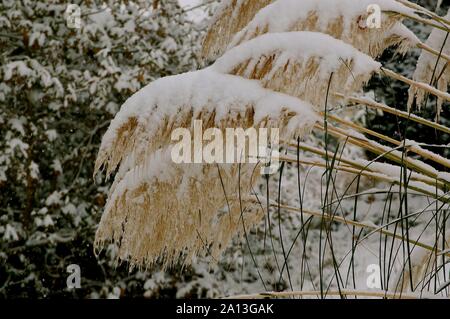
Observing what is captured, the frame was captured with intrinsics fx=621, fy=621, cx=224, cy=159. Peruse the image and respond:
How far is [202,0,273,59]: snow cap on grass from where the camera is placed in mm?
1228

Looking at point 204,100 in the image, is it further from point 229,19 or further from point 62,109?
point 62,109

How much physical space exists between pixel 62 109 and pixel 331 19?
11.2 feet

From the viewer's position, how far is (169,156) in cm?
100

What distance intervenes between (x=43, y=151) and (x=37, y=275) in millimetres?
818

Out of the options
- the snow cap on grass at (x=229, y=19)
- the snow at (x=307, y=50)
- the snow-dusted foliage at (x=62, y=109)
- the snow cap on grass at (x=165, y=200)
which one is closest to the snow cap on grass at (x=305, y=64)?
the snow at (x=307, y=50)

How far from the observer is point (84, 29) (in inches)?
150

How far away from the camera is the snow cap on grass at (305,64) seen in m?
0.86

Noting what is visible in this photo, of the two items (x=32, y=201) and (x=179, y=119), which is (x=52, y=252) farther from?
(x=179, y=119)

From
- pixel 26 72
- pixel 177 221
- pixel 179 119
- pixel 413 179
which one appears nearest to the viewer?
pixel 179 119

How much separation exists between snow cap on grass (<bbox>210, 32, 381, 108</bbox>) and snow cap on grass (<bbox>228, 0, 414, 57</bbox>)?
0.15ft

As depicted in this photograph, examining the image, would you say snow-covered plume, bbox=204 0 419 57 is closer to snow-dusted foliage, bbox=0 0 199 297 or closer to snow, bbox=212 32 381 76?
snow, bbox=212 32 381 76

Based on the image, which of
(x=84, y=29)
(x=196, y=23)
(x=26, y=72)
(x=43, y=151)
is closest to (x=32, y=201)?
(x=43, y=151)

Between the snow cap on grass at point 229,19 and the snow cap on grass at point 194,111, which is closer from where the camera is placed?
the snow cap on grass at point 194,111

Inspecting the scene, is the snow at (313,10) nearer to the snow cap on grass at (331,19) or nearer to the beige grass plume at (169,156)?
the snow cap on grass at (331,19)
